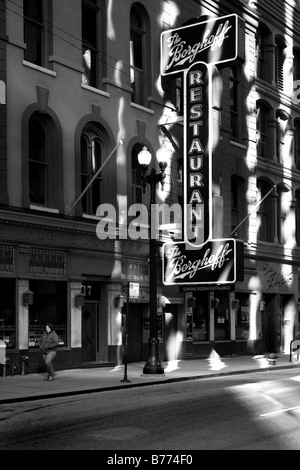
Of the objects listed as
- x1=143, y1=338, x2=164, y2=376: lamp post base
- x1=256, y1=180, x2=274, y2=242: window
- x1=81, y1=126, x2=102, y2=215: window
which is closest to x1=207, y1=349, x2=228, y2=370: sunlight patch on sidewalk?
x1=143, y1=338, x2=164, y2=376: lamp post base

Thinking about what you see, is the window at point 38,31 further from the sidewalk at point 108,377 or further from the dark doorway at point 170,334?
the dark doorway at point 170,334

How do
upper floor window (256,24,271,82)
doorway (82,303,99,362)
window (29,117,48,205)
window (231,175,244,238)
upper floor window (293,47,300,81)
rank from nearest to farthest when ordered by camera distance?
window (29,117,48,205)
doorway (82,303,99,362)
window (231,175,244,238)
upper floor window (256,24,271,82)
upper floor window (293,47,300,81)

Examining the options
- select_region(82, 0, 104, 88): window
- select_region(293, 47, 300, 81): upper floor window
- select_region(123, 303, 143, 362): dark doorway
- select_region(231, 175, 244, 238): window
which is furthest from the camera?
select_region(293, 47, 300, 81): upper floor window

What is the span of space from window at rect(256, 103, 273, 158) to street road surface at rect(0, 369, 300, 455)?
20004 millimetres

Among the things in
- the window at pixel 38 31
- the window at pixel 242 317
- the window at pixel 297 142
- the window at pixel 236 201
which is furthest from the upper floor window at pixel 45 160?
the window at pixel 297 142

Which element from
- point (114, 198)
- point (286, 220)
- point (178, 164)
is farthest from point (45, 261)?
point (286, 220)

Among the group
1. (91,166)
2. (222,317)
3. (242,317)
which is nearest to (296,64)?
(242,317)

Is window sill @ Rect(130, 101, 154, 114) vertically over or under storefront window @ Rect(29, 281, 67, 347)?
over

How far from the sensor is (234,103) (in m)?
36.4

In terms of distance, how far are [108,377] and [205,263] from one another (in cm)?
759

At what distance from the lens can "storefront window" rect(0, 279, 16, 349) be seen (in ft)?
75.4

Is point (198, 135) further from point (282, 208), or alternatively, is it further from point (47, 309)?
point (282, 208)

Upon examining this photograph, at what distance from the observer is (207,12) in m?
34.3

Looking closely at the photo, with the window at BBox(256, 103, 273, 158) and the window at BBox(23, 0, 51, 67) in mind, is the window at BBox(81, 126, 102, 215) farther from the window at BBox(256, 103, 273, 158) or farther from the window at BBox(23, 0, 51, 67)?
the window at BBox(256, 103, 273, 158)
